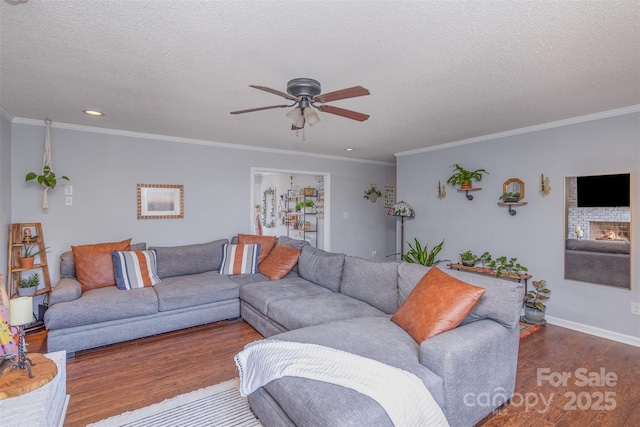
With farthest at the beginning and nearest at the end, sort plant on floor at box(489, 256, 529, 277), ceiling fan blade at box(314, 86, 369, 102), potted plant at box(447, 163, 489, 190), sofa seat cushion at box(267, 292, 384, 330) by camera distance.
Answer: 1. potted plant at box(447, 163, 489, 190)
2. plant on floor at box(489, 256, 529, 277)
3. sofa seat cushion at box(267, 292, 384, 330)
4. ceiling fan blade at box(314, 86, 369, 102)

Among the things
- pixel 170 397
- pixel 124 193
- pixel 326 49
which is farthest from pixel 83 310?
pixel 326 49

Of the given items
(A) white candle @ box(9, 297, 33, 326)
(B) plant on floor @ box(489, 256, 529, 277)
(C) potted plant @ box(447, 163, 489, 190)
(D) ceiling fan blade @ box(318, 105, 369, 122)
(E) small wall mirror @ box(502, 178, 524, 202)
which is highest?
(D) ceiling fan blade @ box(318, 105, 369, 122)

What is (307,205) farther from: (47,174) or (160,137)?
(47,174)

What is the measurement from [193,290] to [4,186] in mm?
2227

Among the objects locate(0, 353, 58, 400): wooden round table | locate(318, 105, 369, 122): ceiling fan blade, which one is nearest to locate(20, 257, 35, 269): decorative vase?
locate(0, 353, 58, 400): wooden round table

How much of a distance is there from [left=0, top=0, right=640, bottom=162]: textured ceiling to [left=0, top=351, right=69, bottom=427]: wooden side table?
6.12 ft

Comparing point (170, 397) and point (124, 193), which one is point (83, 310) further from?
point (124, 193)

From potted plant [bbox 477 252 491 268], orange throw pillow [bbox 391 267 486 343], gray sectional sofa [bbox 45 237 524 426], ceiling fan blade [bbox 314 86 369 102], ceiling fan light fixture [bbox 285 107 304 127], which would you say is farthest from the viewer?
potted plant [bbox 477 252 491 268]

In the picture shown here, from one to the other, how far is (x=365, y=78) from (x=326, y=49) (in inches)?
20.9

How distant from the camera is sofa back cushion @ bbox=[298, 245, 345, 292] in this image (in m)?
3.37

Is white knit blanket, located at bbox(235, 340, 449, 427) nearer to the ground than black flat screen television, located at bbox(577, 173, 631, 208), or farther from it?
nearer to the ground

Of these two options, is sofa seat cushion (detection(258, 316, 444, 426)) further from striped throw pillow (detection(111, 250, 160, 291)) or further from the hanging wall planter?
the hanging wall planter

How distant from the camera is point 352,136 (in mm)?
4293

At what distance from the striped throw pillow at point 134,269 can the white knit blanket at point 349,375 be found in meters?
2.16
